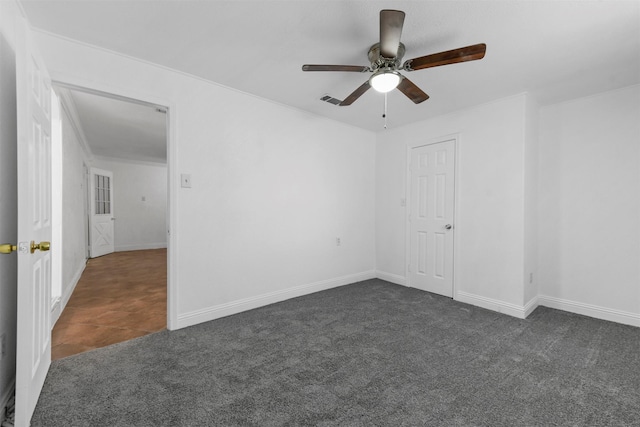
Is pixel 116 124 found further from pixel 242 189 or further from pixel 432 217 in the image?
pixel 432 217

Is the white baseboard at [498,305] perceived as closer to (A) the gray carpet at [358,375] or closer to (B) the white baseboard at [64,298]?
(A) the gray carpet at [358,375]

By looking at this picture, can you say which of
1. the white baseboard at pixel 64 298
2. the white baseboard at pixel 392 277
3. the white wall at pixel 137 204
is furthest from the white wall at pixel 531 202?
the white wall at pixel 137 204

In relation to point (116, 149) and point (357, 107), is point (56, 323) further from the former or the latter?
point (116, 149)

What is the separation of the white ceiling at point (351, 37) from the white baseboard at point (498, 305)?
228 centimetres

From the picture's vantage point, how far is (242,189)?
321 centimetres

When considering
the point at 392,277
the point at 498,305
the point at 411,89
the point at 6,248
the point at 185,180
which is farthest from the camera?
the point at 392,277

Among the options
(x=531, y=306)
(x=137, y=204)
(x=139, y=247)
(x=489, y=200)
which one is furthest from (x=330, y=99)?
(x=139, y=247)

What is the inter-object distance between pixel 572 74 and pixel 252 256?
358 centimetres

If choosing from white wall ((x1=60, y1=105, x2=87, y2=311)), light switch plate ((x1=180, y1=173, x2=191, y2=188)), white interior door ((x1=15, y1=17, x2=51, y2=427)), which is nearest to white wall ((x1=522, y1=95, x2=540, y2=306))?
light switch plate ((x1=180, y1=173, x2=191, y2=188))

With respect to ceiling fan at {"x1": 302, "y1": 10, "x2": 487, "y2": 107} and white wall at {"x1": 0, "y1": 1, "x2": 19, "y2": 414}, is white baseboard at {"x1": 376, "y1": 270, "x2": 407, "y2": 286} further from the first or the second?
white wall at {"x1": 0, "y1": 1, "x2": 19, "y2": 414}

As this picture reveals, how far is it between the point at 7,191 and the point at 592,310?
16.7ft

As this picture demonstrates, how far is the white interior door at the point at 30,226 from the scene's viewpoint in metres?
1.43

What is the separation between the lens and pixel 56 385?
188 centimetres

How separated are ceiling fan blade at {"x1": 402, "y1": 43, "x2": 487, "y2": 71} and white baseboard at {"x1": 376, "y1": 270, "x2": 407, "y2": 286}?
3.07 metres
